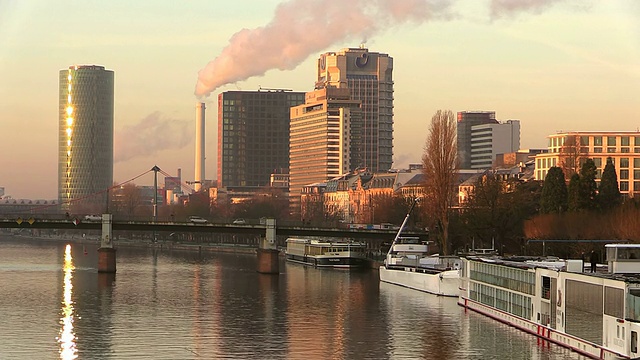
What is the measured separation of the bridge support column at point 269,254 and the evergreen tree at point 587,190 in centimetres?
3409

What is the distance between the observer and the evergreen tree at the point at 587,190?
13125cm

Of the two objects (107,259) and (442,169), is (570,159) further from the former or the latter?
(107,259)

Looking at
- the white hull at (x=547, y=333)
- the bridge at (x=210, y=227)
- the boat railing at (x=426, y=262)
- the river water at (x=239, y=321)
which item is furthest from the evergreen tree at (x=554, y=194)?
the white hull at (x=547, y=333)

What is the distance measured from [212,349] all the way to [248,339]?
5.56 metres

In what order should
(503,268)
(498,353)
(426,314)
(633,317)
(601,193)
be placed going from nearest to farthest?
(633,317) < (498,353) < (503,268) < (426,314) < (601,193)

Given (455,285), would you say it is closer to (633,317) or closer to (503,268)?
(503,268)

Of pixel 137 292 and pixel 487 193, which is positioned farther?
pixel 487 193

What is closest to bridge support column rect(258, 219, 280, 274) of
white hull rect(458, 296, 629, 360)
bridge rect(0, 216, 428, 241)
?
bridge rect(0, 216, 428, 241)

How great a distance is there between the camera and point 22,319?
277 feet

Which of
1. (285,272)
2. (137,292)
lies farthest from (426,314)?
(285,272)

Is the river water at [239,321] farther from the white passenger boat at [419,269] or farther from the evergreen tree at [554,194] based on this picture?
the evergreen tree at [554,194]

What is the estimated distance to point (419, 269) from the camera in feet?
374

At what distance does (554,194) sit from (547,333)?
68365mm

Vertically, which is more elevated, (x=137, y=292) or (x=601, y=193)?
(x=601, y=193)
